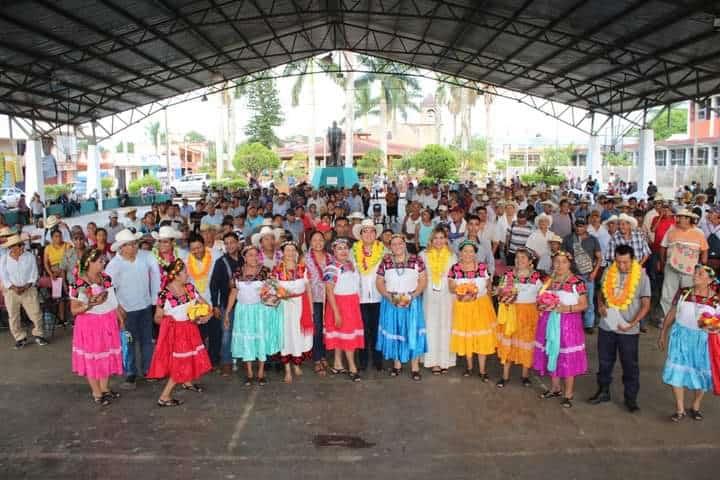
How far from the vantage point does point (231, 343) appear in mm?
5836

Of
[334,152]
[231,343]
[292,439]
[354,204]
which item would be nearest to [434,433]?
[292,439]

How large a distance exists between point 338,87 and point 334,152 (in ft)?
61.8

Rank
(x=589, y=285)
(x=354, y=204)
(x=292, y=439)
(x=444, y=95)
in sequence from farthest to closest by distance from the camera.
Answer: (x=444, y=95)
(x=354, y=204)
(x=589, y=285)
(x=292, y=439)

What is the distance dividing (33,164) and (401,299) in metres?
19.6

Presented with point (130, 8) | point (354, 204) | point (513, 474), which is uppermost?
point (130, 8)

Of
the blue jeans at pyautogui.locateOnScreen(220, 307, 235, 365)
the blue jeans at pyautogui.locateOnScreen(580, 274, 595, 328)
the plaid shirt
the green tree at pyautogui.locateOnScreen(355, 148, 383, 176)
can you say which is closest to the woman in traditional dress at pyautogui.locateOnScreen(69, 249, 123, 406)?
the blue jeans at pyautogui.locateOnScreen(220, 307, 235, 365)

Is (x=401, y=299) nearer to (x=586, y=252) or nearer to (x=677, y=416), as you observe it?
(x=677, y=416)

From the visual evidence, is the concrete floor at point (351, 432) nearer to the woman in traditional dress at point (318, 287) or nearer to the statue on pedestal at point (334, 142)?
the woman in traditional dress at point (318, 287)

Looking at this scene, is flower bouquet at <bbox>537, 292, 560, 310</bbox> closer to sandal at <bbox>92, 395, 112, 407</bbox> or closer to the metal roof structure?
sandal at <bbox>92, 395, 112, 407</bbox>

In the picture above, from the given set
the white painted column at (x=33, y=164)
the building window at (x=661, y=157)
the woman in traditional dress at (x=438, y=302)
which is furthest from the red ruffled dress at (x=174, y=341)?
the building window at (x=661, y=157)

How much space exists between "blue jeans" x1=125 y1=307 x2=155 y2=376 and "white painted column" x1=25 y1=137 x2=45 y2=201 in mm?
18010

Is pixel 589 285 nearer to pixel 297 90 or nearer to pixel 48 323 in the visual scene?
pixel 48 323

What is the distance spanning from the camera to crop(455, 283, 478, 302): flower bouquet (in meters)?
5.44

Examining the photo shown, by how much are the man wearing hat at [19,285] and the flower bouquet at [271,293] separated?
319 cm
